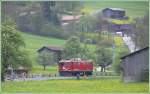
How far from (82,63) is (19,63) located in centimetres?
306

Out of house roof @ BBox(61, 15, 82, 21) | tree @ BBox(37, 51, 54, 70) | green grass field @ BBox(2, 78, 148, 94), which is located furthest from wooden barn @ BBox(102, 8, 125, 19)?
tree @ BBox(37, 51, 54, 70)

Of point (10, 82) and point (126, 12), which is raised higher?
point (126, 12)

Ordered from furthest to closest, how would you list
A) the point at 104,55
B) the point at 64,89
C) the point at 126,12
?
the point at 104,55, the point at 126,12, the point at 64,89

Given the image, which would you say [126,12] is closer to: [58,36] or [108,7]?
[108,7]

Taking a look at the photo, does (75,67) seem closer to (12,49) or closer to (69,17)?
(69,17)

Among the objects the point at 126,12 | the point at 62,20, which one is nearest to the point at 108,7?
the point at 126,12

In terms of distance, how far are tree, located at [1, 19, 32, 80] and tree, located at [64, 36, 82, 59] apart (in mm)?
1719

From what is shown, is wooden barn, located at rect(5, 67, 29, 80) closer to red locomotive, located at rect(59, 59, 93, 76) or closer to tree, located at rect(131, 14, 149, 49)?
red locomotive, located at rect(59, 59, 93, 76)

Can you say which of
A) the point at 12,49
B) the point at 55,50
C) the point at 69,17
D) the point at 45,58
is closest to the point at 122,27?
the point at 69,17

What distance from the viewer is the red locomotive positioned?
2184 cm

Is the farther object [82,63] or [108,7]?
[82,63]

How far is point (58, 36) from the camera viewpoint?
818 inches

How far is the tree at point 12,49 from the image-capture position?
2170cm

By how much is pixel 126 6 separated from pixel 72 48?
3313mm
